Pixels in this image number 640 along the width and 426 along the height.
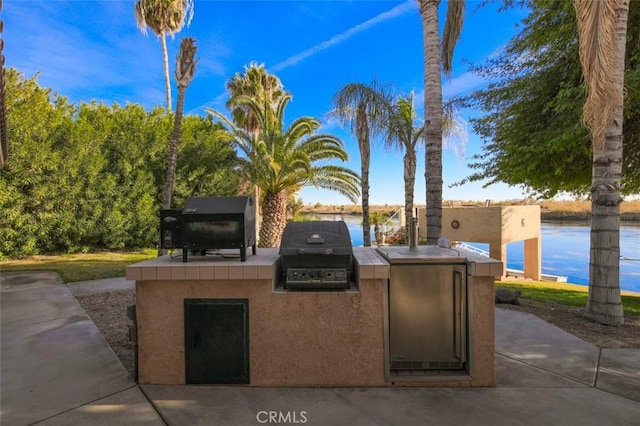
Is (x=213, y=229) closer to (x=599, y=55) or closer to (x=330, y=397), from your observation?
(x=330, y=397)

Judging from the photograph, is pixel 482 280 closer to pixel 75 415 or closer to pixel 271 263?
pixel 271 263

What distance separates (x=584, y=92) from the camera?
619cm

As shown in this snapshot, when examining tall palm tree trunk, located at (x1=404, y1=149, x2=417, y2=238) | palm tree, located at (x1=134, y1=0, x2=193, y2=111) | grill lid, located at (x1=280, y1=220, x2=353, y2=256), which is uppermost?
palm tree, located at (x1=134, y1=0, x2=193, y2=111)

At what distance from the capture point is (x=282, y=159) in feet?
40.9

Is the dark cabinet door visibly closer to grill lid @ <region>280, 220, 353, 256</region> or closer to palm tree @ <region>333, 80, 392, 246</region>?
grill lid @ <region>280, 220, 353, 256</region>

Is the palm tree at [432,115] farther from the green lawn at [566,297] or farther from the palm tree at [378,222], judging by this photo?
the palm tree at [378,222]

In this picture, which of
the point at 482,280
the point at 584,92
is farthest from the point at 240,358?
the point at 584,92

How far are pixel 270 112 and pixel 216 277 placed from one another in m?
11.1

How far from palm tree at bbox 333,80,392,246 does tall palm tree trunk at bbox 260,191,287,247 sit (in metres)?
3.45

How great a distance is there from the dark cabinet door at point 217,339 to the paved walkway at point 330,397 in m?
0.14

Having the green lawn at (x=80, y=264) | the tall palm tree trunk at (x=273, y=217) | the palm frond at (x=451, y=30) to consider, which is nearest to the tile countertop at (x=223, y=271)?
the palm frond at (x=451, y=30)

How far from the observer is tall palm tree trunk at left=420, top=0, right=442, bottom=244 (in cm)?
636

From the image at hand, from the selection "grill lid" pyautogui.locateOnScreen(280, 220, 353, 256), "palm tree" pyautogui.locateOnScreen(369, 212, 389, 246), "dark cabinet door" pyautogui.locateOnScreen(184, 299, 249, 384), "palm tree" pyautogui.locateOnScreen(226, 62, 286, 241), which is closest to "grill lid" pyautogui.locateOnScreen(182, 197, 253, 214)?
"grill lid" pyautogui.locateOnScreen(280, 220, 353, 256)

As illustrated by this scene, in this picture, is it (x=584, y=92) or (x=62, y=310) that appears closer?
(x=62, y=310)
